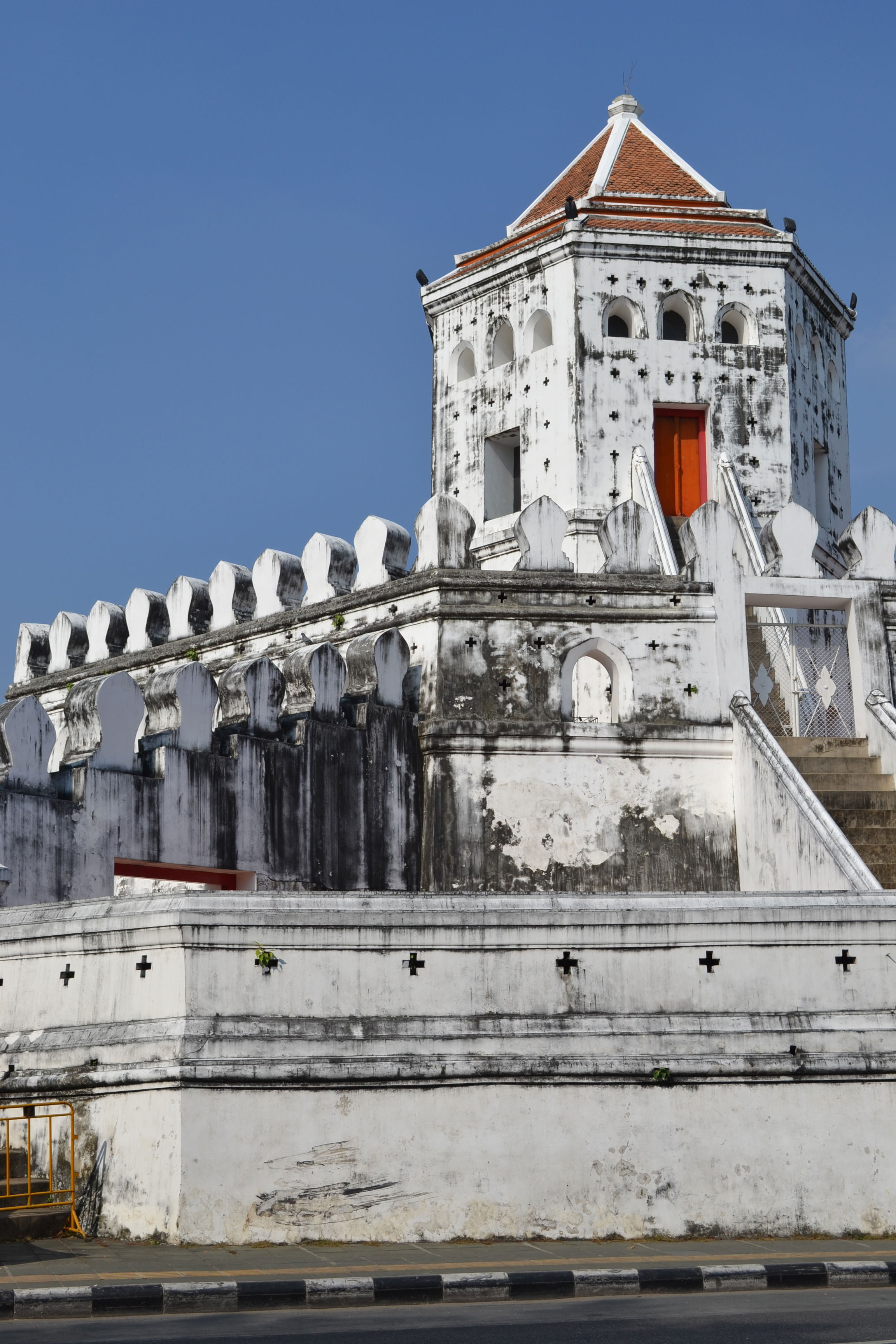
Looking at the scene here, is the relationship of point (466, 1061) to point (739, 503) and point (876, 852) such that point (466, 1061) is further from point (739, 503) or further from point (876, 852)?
point (739, 503)

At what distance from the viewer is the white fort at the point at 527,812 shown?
413 inches

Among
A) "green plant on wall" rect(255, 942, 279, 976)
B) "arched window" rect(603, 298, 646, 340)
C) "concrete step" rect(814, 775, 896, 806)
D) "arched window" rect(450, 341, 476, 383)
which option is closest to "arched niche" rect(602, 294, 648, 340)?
"arched window" rect(603, 298, 646, 340)

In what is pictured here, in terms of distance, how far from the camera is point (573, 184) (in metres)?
23.7

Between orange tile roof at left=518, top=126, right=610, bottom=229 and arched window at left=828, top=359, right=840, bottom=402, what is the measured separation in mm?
4069

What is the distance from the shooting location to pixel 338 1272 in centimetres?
919

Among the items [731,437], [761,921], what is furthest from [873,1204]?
[731,437]

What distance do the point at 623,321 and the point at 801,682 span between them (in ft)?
21.0

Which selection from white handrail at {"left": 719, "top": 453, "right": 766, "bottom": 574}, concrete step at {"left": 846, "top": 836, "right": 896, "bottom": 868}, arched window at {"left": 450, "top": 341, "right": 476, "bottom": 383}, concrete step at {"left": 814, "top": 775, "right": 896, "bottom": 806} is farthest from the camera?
arched window at {"left": 450, "top": 341, "right": 476, "bottom": 383}

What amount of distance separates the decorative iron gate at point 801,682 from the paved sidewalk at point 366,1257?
732cm

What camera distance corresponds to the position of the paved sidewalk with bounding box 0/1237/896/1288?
9016 mm

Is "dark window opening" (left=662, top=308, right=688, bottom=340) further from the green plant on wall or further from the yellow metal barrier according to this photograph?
the yellow metal barrier

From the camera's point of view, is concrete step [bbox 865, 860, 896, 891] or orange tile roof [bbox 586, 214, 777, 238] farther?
orange tile roof [bbox 586, 214, 777, 238]

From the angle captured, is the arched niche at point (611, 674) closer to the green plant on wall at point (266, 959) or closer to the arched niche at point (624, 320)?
the arched niche at point (624, 320)

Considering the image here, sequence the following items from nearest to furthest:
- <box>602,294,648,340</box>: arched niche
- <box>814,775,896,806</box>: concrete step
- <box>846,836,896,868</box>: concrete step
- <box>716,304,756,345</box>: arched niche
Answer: <box>846,836,896,868</box>: concrete step
<box>814,775,896,806</box>: concrete step
<box>602,294,648,340</box>: arched niche
<box>716,304,756,345</box>: arched niche
